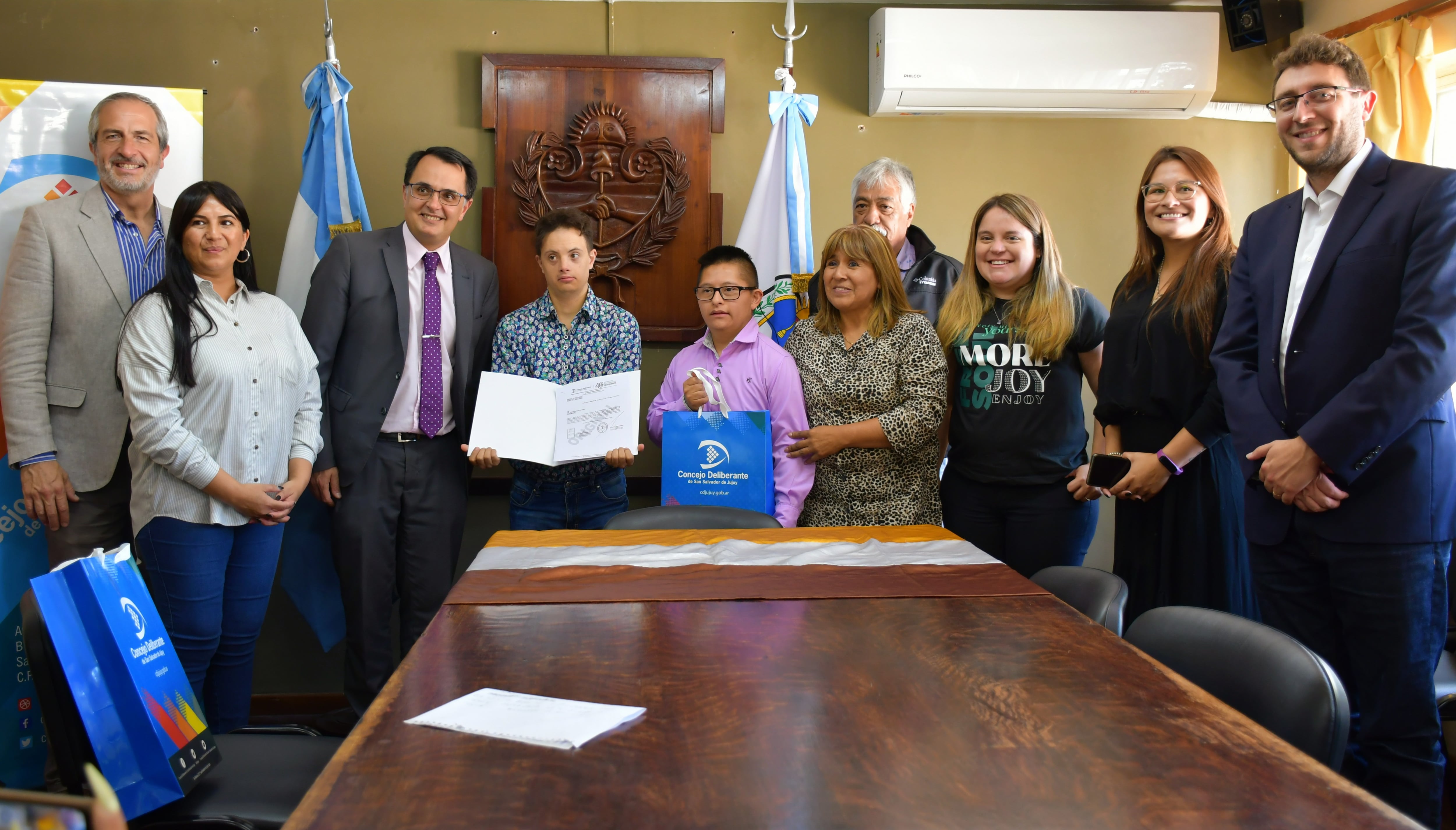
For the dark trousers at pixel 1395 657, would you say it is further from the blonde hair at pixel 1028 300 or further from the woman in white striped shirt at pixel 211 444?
the woman in white striped shirt at pixel 211 444

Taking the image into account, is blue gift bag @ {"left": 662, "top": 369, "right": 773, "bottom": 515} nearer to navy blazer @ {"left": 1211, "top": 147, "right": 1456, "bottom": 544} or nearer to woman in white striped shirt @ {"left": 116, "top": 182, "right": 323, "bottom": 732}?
woman in white striped shirt @ {"left": 116, "top": 182, "right": 323, "bottom": 732}

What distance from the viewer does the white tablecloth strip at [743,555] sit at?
182 centimetres

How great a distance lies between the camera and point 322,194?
3.21 meters

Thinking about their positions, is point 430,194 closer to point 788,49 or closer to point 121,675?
point 788,49

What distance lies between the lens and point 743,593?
1.59 meters

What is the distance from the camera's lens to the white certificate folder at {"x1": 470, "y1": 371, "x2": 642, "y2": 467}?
8.32 ft

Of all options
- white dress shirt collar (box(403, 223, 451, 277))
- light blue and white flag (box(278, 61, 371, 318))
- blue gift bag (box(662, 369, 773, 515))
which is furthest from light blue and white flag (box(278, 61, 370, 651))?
blue gift bag (box(662, 369, 773, 515))

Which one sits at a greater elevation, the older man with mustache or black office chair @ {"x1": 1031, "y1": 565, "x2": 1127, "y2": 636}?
Result: the older man with mustache

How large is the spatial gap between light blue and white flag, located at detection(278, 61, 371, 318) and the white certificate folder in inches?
42.9

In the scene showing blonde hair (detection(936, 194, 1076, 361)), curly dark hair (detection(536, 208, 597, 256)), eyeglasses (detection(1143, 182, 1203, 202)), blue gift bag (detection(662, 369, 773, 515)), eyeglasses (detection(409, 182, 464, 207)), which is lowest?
blue gift bag (detection(662, 369, 773, 515))

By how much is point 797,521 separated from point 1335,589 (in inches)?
52.6

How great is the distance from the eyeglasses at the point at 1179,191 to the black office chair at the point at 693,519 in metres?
1.39

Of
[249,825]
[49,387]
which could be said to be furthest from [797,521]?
[49,387]

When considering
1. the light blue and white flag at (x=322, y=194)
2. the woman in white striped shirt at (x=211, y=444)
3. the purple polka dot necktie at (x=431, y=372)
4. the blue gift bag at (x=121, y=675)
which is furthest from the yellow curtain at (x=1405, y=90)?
the blue gift bag at (x=121, y=675)
